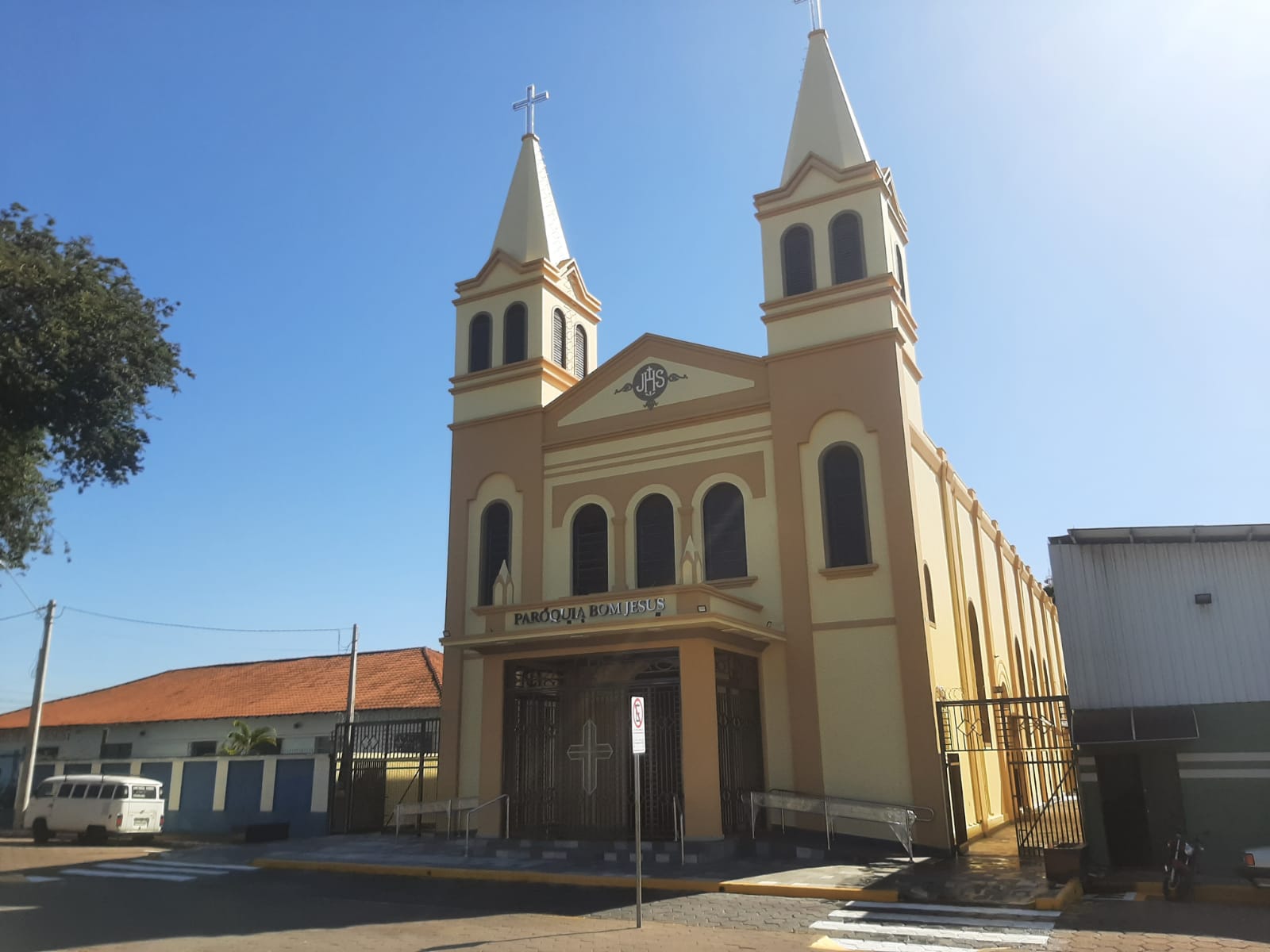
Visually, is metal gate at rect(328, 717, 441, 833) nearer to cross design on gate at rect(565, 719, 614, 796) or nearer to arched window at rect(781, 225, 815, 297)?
cross design on gate at rect(565, 719, 614, 796)

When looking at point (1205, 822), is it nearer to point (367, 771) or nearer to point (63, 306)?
point (367, 771)

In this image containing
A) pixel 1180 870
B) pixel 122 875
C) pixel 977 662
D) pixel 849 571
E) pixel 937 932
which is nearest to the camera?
pixel 937 932

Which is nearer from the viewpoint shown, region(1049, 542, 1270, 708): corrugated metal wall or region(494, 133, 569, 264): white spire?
region(1049, 542, 1270, 708): corrugated metal wall

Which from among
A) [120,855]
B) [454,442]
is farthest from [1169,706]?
[120,855]

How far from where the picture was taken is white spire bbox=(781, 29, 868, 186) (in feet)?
73.1

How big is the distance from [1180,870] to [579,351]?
60.9 feet

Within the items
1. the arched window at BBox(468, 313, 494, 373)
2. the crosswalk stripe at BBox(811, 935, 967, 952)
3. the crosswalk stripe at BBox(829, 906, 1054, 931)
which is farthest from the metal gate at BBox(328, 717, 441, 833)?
the crosswalk stripe at BBox(811, 935, 967, 952)

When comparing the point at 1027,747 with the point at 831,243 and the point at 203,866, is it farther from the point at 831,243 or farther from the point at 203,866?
the point at 203,866

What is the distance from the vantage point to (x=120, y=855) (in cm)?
2022

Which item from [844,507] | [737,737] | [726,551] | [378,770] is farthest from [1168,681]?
[378,770]

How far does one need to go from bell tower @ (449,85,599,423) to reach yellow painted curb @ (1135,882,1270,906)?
16547mm

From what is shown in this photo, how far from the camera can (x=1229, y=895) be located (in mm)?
12172

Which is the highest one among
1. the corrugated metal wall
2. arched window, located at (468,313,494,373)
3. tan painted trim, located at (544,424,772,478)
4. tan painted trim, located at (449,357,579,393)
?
arched window, located at (468,313,494,373)

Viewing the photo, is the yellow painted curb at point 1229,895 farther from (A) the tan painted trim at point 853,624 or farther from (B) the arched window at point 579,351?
(B) the arched window at point 579,351
